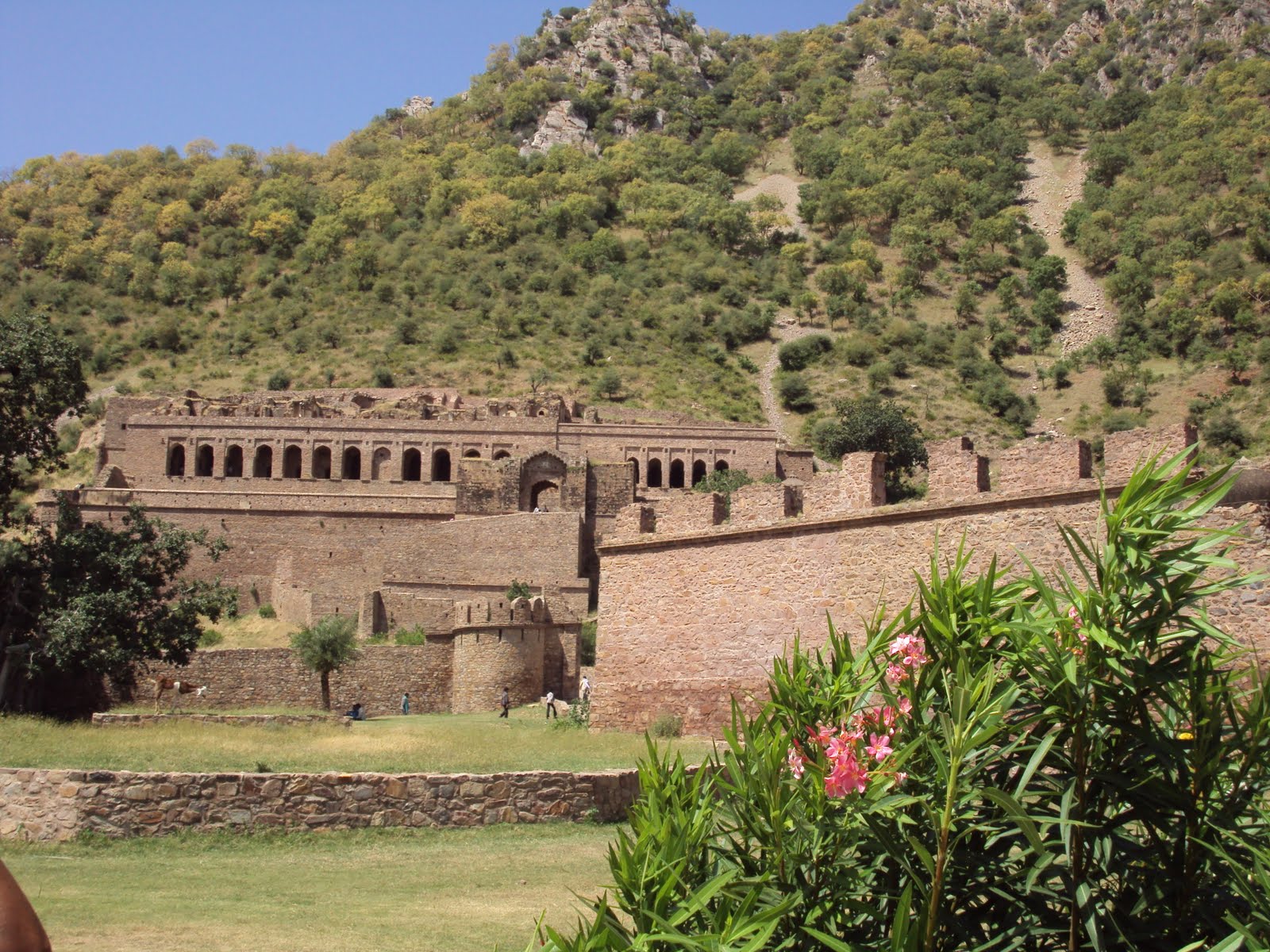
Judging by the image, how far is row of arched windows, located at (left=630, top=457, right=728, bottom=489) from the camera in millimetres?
54562

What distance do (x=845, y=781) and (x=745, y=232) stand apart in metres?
94.3

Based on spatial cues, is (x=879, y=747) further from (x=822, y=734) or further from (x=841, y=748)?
(x=822, y=734)

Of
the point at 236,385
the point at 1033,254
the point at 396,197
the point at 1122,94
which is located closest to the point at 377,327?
the point at 236,385

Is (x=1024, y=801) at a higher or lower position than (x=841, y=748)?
lower

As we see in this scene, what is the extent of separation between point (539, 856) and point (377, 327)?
7316 cm

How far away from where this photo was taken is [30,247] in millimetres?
101500

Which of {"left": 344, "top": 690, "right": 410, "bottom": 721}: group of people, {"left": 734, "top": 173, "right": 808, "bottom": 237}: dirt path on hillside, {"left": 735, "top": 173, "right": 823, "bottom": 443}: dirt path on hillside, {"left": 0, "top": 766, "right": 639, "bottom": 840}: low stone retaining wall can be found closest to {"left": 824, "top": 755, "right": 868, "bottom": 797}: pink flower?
{"left": 0, "top": 766, "right": 639, "bottom": 840}: low stone retaining wall

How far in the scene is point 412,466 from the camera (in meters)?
55.2

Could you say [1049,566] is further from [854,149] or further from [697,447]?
[854,149]

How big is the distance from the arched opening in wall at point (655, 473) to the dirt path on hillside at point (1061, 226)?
34.0 metres

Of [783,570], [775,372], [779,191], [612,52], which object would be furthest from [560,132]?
[783,570]

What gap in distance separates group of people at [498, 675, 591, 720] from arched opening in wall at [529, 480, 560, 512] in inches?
613

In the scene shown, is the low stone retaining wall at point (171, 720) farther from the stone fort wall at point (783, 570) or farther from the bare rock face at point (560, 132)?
the bare rock face at point (560, 132)

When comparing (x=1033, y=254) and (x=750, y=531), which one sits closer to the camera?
(x=750, y=531)
